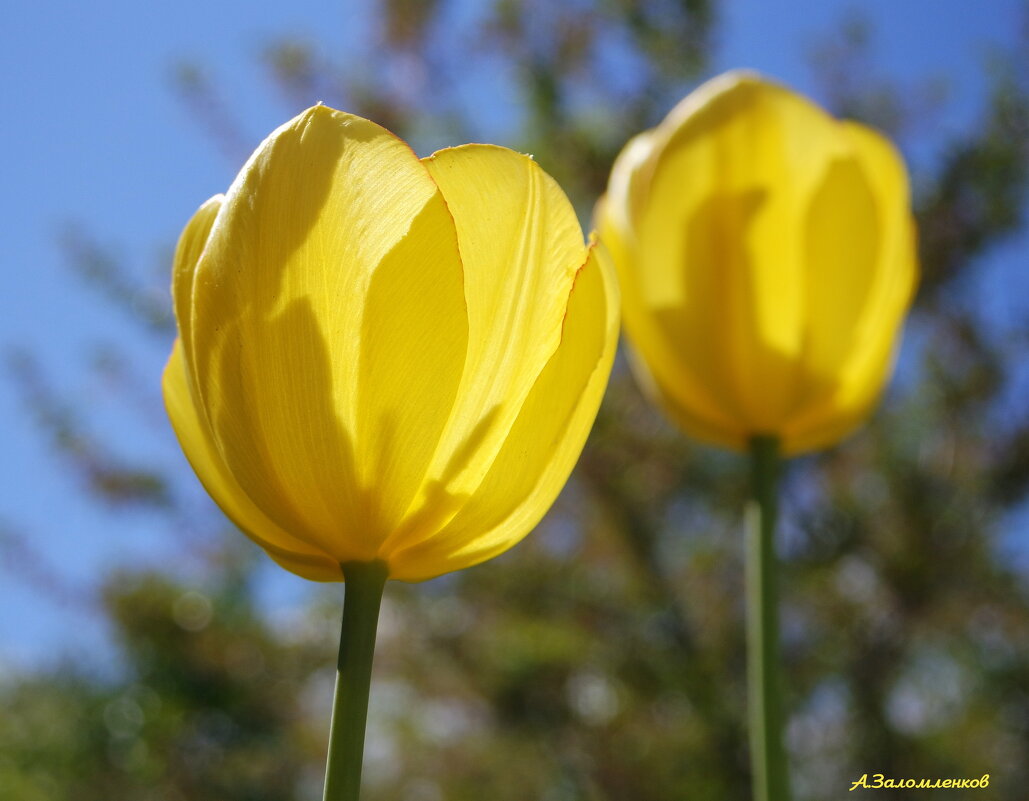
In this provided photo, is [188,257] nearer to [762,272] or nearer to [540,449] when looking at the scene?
[540,449]

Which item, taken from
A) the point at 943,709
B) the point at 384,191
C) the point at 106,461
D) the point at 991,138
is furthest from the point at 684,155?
the point at 943,709

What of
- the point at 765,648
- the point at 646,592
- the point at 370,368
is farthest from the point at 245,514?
the point at 646,592

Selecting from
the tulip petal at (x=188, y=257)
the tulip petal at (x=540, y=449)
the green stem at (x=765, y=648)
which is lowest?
the green stem at (x=765, y=648)

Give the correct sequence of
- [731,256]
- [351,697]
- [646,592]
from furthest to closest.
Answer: [646,592] < [731,256] < [351,697]

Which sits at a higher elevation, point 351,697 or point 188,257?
point 188,257

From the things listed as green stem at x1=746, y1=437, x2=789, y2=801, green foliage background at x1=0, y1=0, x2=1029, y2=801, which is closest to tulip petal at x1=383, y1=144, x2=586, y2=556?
green stem at x1=746, y1=437, x2=789, y2=801

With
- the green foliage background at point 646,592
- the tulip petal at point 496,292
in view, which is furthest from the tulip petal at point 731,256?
the green foliage background at point 646,592

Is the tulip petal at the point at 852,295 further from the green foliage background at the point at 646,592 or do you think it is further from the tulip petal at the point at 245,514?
the green foliage background at the point at 646,592
